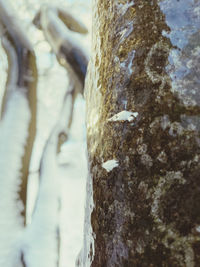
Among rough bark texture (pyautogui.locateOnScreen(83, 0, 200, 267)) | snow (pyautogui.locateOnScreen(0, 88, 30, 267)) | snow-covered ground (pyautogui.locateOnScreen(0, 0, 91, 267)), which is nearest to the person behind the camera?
rough bark texture (pyautogui.locateOnScreen(83, 0, 200, 267))

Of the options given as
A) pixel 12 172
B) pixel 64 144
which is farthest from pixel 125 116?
pixel 64 144

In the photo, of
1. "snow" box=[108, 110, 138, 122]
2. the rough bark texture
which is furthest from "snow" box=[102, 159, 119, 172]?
"snow" box=[108, 110, 138, 122]

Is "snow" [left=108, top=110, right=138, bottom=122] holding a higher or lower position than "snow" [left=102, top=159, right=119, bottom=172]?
higher

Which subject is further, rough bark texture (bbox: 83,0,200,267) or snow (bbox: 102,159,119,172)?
snow (bbox: 102,159,119,172)

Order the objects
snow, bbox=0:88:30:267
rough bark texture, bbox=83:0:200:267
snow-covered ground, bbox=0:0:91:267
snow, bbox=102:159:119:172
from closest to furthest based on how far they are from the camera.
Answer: rough bark texture, bbox=83:0:200:267 → snow, bbox=102:159:119:172 → snow, bbox=0:88:30:267 → snow-covered ground, bbox=0:0:91:267

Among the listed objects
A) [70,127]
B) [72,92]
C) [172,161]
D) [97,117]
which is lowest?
[172,161]

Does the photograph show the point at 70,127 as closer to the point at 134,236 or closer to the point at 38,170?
the point at 38,170

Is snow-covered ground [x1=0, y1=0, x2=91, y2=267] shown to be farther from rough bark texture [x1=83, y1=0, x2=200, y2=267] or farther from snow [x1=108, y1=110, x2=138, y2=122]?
snow [x1=108, y1=110, x2=138, y2=122]

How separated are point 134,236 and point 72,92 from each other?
154 cm

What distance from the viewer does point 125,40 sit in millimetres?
801

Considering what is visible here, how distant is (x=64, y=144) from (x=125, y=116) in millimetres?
1267

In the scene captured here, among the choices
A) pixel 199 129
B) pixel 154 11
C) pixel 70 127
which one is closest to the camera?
pixel 199 129

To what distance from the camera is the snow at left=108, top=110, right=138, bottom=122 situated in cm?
73

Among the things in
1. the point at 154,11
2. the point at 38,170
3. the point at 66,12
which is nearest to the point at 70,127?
the point at 38,170
